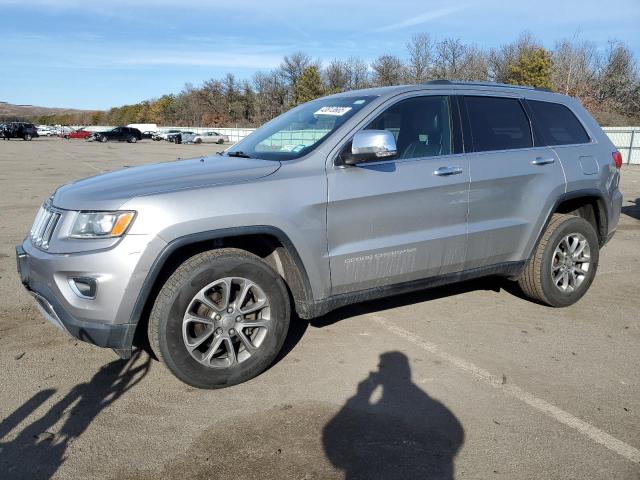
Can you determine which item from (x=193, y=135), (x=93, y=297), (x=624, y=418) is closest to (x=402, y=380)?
(x=624, y=418)

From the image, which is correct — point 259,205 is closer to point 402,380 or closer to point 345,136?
point 345,136

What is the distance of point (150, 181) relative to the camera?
337cm

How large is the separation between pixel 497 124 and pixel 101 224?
3.17 metres

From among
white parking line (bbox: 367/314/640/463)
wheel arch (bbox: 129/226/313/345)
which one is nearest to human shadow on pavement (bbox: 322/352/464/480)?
white parking line (bbox: 367/314/640/463)

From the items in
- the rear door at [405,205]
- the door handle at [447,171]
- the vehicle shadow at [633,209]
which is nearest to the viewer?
the rear door at [405,205]

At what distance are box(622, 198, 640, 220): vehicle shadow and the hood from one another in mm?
9192

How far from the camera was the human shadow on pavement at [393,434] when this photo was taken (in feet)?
8.76

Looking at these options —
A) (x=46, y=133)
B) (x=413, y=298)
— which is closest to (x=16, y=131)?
(x=46, y=133)

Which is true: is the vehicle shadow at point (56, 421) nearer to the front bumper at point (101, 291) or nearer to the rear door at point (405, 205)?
the front bumper at point (101, 291)

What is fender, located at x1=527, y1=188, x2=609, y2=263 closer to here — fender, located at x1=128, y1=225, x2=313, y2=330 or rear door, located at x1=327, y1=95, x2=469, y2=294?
rear door, located at x1=327, y1=95, x2=469, y2=294

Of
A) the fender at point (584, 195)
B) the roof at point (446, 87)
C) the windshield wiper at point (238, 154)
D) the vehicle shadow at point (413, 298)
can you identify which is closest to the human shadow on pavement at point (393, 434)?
the vehicle shadow at point (413, 298)

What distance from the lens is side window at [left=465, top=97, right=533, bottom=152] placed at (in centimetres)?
439

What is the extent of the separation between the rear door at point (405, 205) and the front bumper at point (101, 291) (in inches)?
49.1

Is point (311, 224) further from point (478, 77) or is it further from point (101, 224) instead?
point (478, 77)
